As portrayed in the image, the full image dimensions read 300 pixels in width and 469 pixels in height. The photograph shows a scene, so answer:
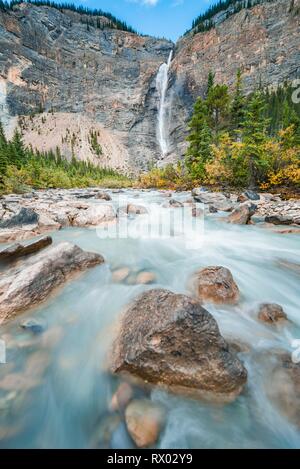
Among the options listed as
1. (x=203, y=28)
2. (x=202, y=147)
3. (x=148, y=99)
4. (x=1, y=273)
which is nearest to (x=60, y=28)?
(x=148, y=99)

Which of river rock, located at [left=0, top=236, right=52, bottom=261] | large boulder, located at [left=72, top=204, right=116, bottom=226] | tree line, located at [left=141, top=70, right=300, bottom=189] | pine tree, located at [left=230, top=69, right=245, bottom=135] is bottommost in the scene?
river rock, located at [left=0, top=236, right=52, bottom=261]

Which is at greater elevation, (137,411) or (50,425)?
(137,411)

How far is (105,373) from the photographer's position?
2.34m

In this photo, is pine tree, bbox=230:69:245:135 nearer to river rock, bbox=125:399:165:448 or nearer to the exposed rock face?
river rock, bbox=125:399:165:448

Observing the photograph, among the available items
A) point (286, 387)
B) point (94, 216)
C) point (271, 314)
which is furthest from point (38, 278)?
point (94, 216)

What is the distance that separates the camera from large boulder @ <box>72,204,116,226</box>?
809cm

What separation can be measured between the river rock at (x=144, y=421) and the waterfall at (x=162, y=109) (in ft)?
264

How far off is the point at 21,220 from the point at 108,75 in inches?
4191

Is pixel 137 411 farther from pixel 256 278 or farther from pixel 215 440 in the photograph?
pixel 256 278

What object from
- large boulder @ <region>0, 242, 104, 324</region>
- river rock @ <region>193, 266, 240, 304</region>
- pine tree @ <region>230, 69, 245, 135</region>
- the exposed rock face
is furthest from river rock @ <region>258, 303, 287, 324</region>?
the exposed rock face

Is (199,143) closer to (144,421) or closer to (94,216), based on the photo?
(94,216)

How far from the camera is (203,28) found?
8144 centimetres

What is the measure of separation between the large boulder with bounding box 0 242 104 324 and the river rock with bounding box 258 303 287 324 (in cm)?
324

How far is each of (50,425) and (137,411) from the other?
0.79 meters
